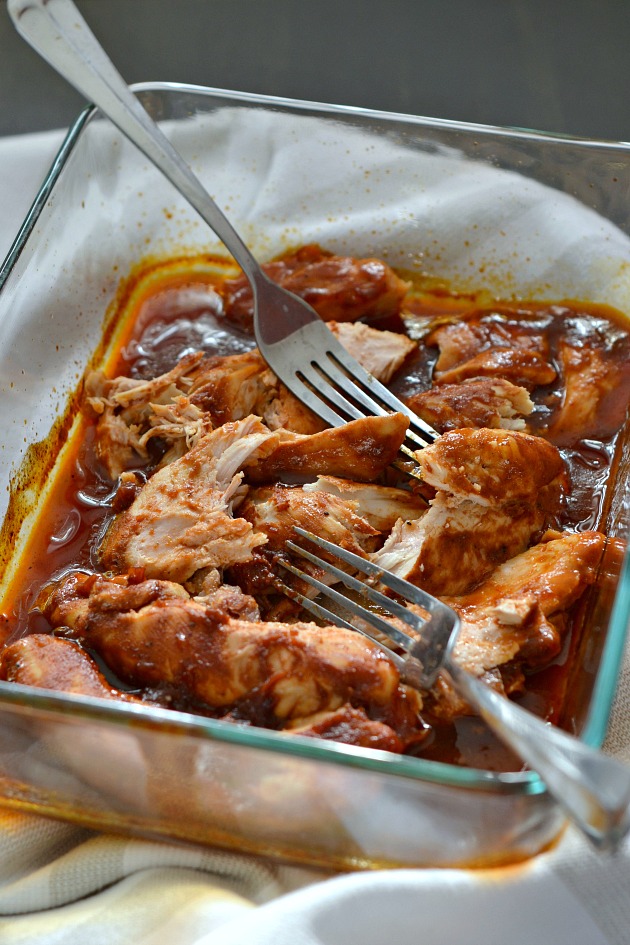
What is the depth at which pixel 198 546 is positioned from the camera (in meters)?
2.70

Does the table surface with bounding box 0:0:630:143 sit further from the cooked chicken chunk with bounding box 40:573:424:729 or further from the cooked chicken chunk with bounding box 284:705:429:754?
the cooked chicken chunk with bounding box 284:705:429:754

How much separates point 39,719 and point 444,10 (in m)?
4.34

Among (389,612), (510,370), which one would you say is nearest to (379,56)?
(510,370)

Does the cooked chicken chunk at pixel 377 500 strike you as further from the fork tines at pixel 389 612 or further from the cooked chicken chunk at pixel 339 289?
the cooked chicken chunk at pixel 339 289

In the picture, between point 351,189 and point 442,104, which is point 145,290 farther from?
point 442,104

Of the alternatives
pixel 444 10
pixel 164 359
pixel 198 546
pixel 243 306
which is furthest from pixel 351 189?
pixel 444 10

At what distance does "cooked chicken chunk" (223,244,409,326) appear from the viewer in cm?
343

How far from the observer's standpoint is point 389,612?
2.49 m

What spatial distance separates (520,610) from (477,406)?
0.78 m

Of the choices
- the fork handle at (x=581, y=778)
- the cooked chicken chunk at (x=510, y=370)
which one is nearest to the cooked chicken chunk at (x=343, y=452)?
the cooked chicken chunk at (x=510, y=370)

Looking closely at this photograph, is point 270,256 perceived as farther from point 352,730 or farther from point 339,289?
point 352,730

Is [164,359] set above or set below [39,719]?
below

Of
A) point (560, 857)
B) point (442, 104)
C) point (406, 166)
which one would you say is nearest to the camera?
point (560, 857)

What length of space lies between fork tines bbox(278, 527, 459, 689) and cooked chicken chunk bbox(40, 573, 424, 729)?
53 millimetres
